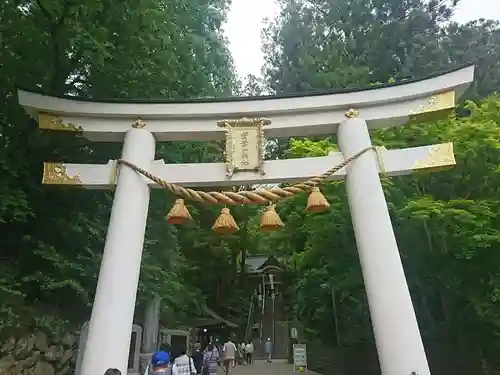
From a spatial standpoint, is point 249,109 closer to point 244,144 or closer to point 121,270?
point 244,144

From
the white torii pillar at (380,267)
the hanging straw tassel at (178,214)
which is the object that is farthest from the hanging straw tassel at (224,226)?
the white torii pillar at (380,267)

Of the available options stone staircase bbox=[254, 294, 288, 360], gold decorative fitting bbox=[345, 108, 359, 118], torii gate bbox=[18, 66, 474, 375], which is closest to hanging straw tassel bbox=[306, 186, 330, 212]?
torii gate bbox=[18, 66, 474, 375]

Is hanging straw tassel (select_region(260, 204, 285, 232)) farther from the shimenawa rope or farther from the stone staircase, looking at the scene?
the stone staircase

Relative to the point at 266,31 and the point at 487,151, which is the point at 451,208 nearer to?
the point at 487,151

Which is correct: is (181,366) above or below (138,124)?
below

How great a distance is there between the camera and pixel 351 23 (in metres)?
23.0

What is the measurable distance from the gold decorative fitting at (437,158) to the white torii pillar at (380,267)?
0.64 metres

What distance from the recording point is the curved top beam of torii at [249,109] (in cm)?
704

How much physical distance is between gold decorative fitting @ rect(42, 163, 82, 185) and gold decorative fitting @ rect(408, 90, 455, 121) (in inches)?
200

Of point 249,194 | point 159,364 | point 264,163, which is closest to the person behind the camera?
point 159,364

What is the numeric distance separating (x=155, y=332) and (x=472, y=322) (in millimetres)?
8423

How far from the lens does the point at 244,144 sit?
22.7ft

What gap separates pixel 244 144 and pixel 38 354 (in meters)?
5.38

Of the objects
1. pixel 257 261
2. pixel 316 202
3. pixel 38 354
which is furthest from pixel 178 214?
pixel 257 261
